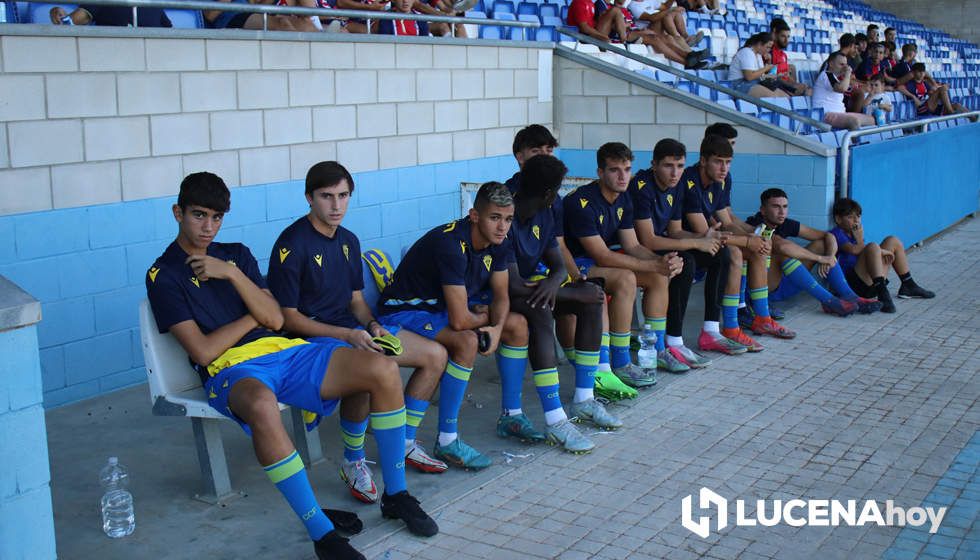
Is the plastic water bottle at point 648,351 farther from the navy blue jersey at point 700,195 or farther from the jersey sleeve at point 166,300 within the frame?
the jersey sleeve at point 166,300

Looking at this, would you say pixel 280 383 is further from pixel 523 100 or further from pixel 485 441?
pixel 523 100

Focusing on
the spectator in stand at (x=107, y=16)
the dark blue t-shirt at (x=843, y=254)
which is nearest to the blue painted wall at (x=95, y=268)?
the spectator in stand at (x=107, y=16)

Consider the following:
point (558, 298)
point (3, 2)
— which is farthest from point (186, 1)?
point (558, 298)

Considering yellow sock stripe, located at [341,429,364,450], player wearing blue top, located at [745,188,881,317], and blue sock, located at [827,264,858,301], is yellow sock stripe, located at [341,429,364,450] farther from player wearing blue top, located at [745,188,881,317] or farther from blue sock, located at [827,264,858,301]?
blue sock, located at [827,264,858,301]

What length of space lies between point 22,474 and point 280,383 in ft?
4.10

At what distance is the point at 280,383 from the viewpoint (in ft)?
14.2

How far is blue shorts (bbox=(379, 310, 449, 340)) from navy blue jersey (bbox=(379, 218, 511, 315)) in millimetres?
55

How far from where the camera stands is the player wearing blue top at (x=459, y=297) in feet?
16.4

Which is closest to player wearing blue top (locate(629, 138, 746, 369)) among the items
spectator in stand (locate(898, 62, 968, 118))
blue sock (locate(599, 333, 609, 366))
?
blue sock (locate(599, 333, 609, 366))

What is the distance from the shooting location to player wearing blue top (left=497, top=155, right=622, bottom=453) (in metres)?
5.33

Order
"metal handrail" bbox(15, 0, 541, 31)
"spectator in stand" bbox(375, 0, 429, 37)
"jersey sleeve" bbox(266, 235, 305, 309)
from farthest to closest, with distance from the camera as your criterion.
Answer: "spectator in stand" bbox(375, 0, 429, 37) → "metal handrail" bbox(15, 0, 541, 31) → "jersey sleeve" bbox(266, 235, 305, 309)

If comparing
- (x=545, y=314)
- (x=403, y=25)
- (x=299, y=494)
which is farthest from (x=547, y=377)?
(x=403, y=25)

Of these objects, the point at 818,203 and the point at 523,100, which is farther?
the point at 523,100

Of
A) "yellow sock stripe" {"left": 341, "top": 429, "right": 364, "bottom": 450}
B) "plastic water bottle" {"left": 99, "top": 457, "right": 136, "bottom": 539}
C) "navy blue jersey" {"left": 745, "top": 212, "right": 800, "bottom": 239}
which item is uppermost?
"navy blue jersey" {"left": 745, "top": 212, "right": 800, "bottom": 239}
